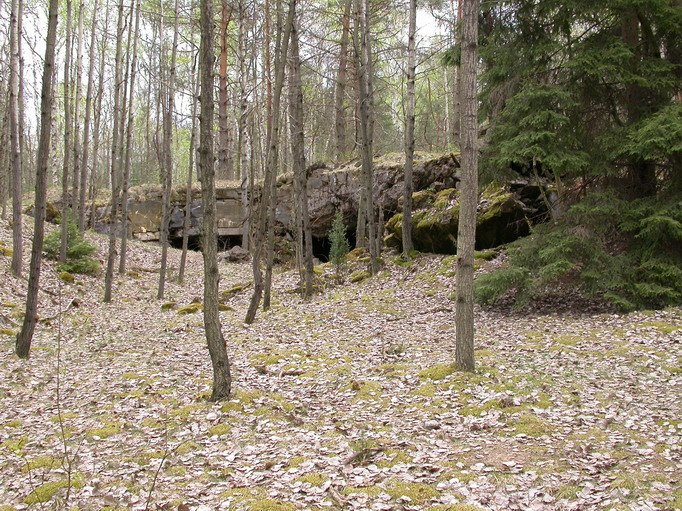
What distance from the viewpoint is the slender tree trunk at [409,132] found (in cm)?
1477

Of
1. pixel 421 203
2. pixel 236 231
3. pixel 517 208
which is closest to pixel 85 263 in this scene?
pixel 236 231

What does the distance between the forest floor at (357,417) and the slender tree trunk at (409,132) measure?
4.78m

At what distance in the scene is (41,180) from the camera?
8.85 m

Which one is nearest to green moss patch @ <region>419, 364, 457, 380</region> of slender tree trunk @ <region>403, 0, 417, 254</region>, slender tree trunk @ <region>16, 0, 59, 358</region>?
slender tree trunk @ <region>16, 0, 59, 358</region>

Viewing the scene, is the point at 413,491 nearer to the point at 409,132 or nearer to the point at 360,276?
the point at 360,276

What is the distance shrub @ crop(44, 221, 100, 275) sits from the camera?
16.6 meters

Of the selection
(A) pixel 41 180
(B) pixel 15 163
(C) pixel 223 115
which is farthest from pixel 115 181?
(C) pixel 223 115

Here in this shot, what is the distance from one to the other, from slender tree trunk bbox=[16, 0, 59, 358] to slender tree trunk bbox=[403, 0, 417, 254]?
906cm

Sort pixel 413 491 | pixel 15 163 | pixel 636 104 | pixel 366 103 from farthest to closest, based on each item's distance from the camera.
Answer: pixel 366 103 < pixel 15 163 < pixel 636 104 < pixel 413 491

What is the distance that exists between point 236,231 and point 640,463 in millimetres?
21115

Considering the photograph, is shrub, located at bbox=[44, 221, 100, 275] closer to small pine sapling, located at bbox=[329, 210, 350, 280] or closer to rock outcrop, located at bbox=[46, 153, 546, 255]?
rock outcrop, located at bbox=[46, 153, 546, 255]

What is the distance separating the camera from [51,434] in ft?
19.9

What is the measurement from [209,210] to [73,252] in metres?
12.2

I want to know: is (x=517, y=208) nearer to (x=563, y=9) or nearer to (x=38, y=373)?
(x=563, y=9)
